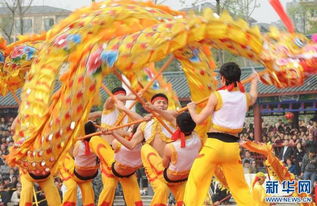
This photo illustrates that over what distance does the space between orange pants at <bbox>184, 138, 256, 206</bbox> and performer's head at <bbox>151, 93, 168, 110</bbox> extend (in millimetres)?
1681

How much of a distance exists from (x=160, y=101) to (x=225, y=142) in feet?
6.11

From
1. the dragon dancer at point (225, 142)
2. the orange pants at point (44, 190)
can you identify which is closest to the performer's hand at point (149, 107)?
the dragon dancer at point (225, 142)

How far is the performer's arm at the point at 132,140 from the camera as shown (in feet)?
35.8

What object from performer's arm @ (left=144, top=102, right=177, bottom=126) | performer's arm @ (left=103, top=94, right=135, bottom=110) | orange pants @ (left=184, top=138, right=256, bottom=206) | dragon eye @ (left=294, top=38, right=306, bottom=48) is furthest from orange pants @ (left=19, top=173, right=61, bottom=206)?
dragon eye @ (left=294, top=38, right=306, bottom=48)

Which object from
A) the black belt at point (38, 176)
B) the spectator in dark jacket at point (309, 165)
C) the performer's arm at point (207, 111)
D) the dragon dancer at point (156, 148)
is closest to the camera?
the performer's arm at point (207, 111)

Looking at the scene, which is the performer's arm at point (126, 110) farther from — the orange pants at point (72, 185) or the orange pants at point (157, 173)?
the orange pants at point (72, 185)

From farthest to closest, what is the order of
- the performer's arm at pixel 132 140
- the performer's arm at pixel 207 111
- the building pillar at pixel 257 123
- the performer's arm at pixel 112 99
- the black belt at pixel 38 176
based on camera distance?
the building pillar at pixel 257 123 < the black belt at pixel 38 176 < the performer's arm at pixel 112 99 < the performer's arm at pixel 132 140 < the performer's arm at pixel 207 111

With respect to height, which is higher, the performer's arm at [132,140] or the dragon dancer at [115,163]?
the performer's arm at [132,140]

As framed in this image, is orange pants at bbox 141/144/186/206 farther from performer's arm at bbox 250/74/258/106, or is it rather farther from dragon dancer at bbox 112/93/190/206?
performer's arm at bbox 250/74/258/106

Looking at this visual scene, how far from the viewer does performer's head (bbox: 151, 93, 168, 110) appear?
1117 centimetres

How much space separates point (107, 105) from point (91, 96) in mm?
2003

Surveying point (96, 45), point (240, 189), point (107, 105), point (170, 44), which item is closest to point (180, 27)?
point (170, 44)

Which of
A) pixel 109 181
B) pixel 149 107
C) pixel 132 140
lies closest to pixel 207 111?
pixel 149 107

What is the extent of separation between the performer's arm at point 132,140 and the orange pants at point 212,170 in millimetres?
1539
